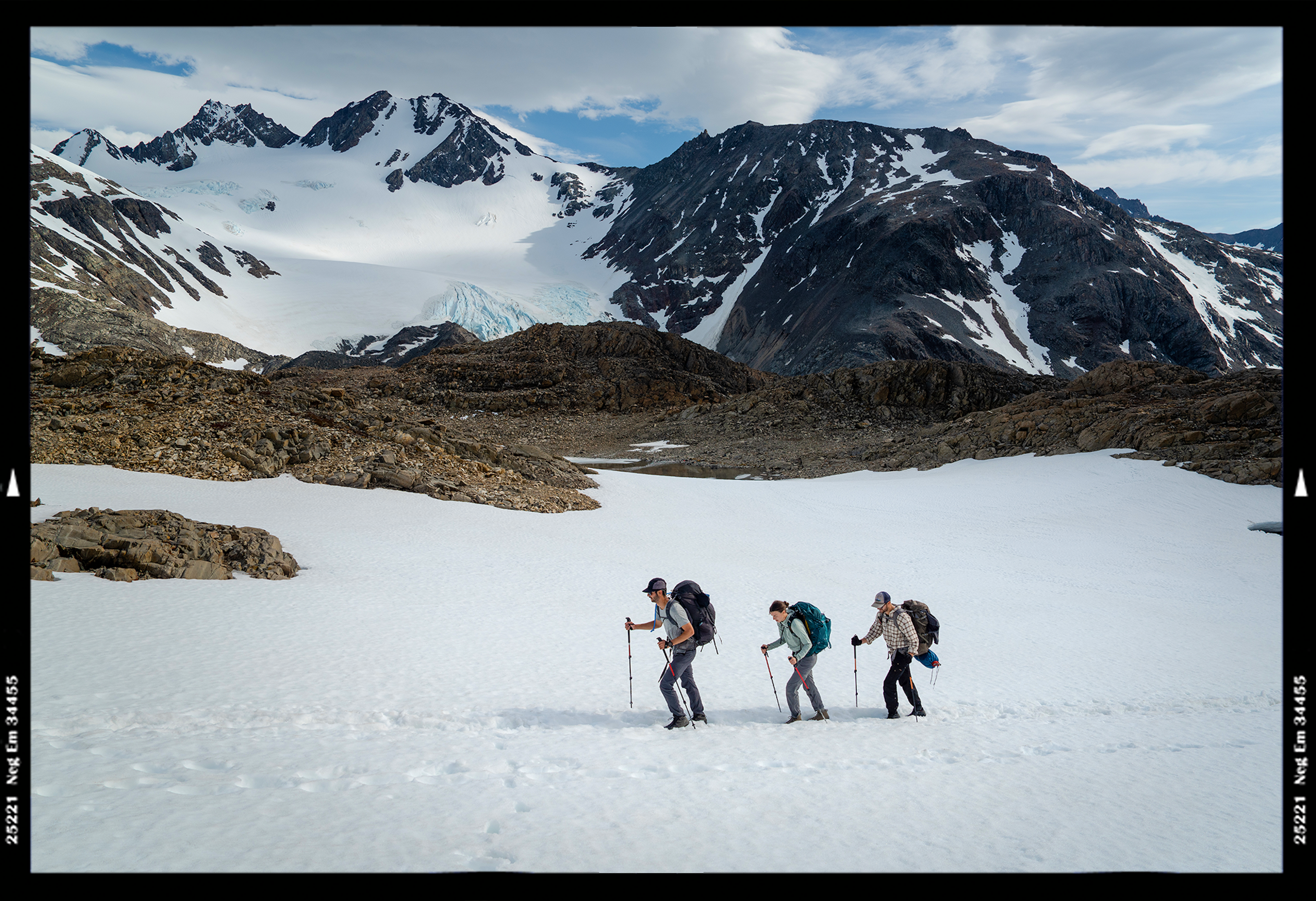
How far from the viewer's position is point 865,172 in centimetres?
13550

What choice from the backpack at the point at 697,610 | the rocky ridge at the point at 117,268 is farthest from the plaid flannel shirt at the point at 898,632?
the rocky ridge at the point at 117,268

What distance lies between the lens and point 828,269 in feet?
343

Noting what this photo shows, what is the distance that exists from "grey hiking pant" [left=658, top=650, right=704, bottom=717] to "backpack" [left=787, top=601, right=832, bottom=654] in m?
1.22

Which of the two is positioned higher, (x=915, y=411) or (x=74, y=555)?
(x=915, y=411)

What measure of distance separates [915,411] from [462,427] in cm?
3342

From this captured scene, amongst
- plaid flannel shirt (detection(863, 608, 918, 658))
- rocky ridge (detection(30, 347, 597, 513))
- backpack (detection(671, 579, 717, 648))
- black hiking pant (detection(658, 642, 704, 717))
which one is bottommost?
black hiking pant (detection(658, 642, 704, 717))

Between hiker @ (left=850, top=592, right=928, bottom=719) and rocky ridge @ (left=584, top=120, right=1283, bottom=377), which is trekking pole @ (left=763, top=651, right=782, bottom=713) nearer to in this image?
hiker @ (left=850, top=592, right=928, bottom=719)

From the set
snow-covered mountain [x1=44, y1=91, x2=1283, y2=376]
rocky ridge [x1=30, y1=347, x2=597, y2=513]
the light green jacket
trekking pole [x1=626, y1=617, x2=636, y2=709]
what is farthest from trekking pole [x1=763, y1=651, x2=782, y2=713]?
snow-covered mountain [x1=44, y1=91, x2=1283, y2=376]

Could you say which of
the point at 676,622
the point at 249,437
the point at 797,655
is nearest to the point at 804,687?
the point at 797,655

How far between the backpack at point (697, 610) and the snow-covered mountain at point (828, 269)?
73.9 meters

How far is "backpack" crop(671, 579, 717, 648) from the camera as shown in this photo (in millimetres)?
6531

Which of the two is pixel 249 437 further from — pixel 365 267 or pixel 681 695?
pixel 365 267

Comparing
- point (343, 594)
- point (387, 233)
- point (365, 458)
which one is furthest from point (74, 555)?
point (387, 233)

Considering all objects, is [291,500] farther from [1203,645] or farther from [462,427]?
[462,427]
